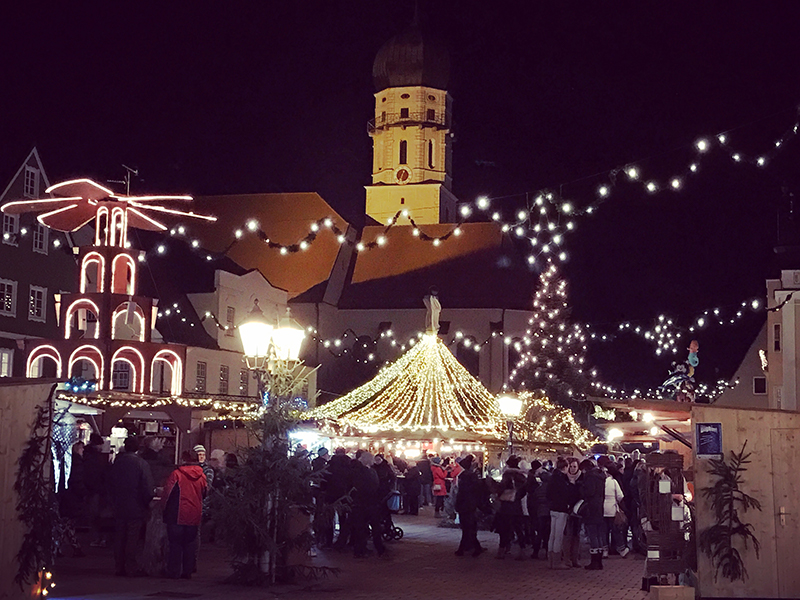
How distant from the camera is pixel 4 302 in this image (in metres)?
42.8

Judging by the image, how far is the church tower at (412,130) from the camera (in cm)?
7575

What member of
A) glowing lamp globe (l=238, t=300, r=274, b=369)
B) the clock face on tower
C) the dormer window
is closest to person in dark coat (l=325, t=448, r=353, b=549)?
glowing lamp globe (l=238, t=300, r=274, b=369)

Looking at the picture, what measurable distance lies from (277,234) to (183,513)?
180 feet

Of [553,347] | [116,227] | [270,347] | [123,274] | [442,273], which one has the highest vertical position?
[442,273]

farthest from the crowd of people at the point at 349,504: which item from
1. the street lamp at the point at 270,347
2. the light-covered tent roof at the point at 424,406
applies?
the light-covered tent roof at the point at 424,406

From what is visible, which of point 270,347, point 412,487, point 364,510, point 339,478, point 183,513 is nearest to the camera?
point 183,513

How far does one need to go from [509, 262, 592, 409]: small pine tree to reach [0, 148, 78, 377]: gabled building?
2302 centimetres

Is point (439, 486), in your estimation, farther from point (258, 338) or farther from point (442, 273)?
point (442, 273)

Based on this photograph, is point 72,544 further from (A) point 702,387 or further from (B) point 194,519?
(A) point 702,387

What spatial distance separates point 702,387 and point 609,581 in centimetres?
4043

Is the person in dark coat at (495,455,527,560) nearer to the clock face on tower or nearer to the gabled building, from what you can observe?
the gabled building

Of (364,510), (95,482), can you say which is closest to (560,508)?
(364,510)

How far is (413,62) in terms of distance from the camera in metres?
76.1

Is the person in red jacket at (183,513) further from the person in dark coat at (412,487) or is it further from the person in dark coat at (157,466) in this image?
the person in dark coat at (412,487)
